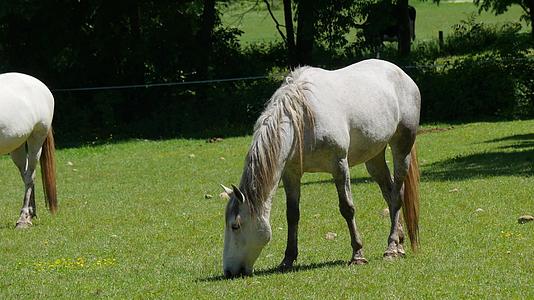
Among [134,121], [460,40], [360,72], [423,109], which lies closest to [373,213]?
[360,72]

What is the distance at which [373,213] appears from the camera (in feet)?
38.9

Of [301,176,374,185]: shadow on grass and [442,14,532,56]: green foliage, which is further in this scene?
[442,14,532,56]: green foliage

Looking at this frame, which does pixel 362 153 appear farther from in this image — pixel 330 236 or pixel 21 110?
pixel 21 110

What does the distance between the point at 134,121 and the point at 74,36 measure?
8.83 ft

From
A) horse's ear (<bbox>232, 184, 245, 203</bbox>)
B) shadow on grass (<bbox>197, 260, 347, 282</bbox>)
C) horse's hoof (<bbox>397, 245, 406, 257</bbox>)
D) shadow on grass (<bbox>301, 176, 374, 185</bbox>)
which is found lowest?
shadow on grass (<bbox>301, 176, 374, 185</bbox>)

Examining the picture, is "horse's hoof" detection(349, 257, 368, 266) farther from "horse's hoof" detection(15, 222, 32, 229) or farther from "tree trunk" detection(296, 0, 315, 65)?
"tree trunk" detection(296, 0, 315, 65)

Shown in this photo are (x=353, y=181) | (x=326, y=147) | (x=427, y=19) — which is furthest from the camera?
(x=427, y=19)

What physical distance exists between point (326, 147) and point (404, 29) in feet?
68.0

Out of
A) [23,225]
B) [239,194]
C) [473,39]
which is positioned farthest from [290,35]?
[239,194]

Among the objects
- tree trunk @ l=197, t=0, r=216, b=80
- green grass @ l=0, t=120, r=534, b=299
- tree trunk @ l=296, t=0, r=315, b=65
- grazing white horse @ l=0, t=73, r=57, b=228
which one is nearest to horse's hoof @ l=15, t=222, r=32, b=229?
grazing white horse @ l=0, t=73, r=57, b=228

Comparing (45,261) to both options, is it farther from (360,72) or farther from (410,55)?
(410,55)

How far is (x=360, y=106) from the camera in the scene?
342 inches

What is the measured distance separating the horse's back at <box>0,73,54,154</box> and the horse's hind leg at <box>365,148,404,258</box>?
181 inches

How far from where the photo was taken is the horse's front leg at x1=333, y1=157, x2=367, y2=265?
330 inches
